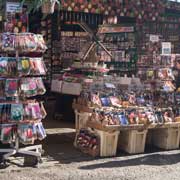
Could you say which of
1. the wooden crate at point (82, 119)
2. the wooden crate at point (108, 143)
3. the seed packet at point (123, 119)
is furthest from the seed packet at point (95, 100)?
the wooden crate at point (108, 143)

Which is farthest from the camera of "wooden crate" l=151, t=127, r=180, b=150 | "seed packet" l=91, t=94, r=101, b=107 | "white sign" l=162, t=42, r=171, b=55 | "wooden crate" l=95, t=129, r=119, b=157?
"white sign" l=162, t=42, r=171, b=55

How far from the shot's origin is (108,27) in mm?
12680

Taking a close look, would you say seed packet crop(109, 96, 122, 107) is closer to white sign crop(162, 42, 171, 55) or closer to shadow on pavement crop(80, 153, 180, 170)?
shadow on pavement crop(80, 153, 180, 170)

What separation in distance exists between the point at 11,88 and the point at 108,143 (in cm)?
203

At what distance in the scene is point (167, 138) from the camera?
8.73 meters

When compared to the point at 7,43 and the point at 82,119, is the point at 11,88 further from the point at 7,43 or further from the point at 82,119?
the point at 82,119

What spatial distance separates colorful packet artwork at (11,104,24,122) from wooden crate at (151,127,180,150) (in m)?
3.02

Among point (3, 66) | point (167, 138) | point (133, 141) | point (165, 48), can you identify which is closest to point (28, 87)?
point (3, 66)

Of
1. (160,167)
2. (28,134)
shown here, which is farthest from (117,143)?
(28,134)

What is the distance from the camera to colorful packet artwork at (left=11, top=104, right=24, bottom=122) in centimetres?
709

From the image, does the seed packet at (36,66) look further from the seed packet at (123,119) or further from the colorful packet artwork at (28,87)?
the seed packet at (123,119)

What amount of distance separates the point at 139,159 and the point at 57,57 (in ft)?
18.5

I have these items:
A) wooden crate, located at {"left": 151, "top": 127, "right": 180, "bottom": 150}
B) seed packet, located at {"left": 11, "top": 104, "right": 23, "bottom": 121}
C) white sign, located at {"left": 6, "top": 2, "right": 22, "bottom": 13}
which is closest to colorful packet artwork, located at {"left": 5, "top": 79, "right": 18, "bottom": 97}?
seed packet, located at {"left": 11, "top": 104, "right": 23, "bottom": 121}

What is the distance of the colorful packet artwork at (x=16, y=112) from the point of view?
7.09 m
